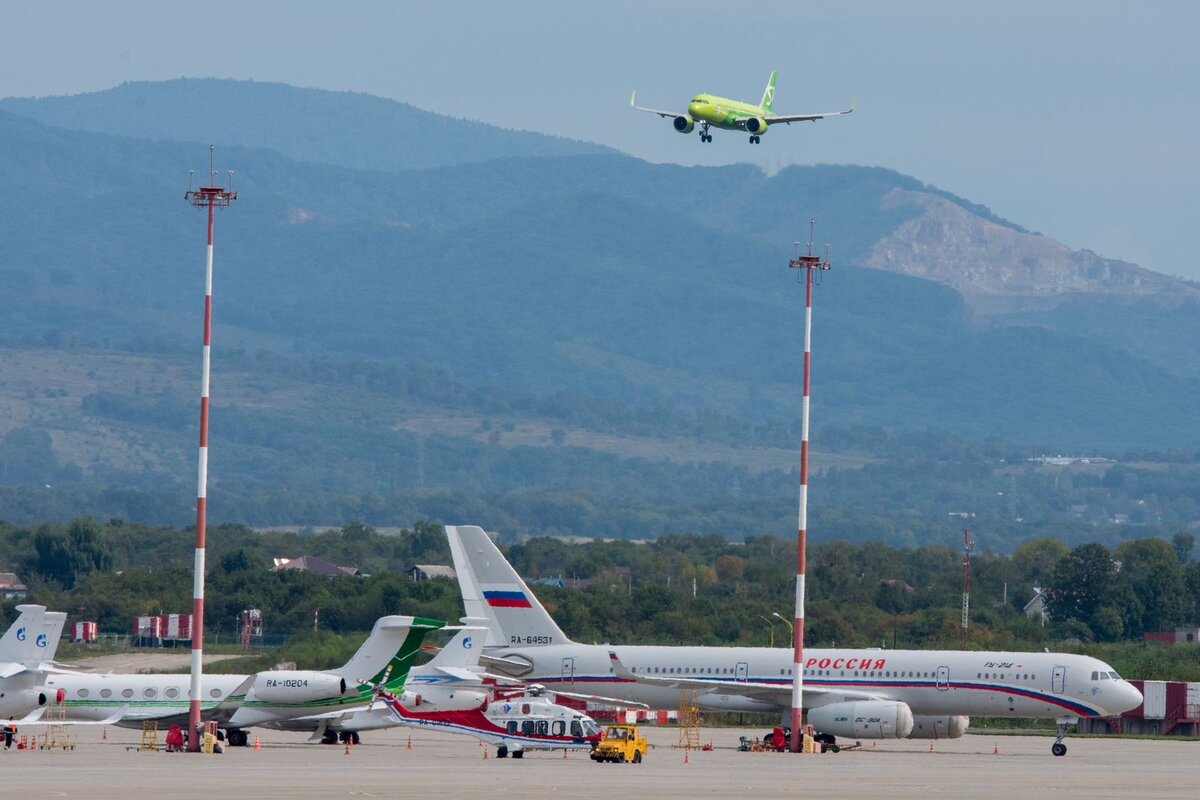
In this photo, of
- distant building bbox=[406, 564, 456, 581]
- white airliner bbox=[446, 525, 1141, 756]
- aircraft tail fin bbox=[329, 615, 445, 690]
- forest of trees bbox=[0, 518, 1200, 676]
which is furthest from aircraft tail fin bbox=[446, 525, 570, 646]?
distant building bbox=[406, 564, 456, 581]

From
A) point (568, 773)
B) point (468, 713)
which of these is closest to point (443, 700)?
point (468, 713)

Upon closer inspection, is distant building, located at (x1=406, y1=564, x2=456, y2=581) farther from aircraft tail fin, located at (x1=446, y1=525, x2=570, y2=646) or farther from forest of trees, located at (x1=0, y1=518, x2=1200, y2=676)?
aircraft tail fin, located at (x1=446, y1=525, x2=570, y2=646)

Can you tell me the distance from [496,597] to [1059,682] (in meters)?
21.1

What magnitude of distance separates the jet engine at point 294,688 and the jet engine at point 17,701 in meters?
7.24

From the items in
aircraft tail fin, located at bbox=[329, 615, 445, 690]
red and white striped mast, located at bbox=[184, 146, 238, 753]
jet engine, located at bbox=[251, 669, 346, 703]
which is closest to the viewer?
red and white striped mast, located at bbox=[184, 146, 238, 753]

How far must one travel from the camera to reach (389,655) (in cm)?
7625

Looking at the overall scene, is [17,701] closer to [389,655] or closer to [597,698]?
[389,655]

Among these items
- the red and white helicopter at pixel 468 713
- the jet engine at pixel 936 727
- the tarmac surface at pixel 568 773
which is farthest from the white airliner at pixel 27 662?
the jet engine at pixel 936 727

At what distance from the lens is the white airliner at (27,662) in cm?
7094

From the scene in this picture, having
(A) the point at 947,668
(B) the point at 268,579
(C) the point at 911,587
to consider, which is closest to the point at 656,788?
(A) the point at 947,668

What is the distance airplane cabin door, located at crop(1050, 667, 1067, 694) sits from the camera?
8088 cm

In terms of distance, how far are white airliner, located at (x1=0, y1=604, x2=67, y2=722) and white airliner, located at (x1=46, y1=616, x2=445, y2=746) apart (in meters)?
3.12

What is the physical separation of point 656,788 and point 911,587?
12858cm

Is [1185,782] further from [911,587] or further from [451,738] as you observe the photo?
[911,587]
